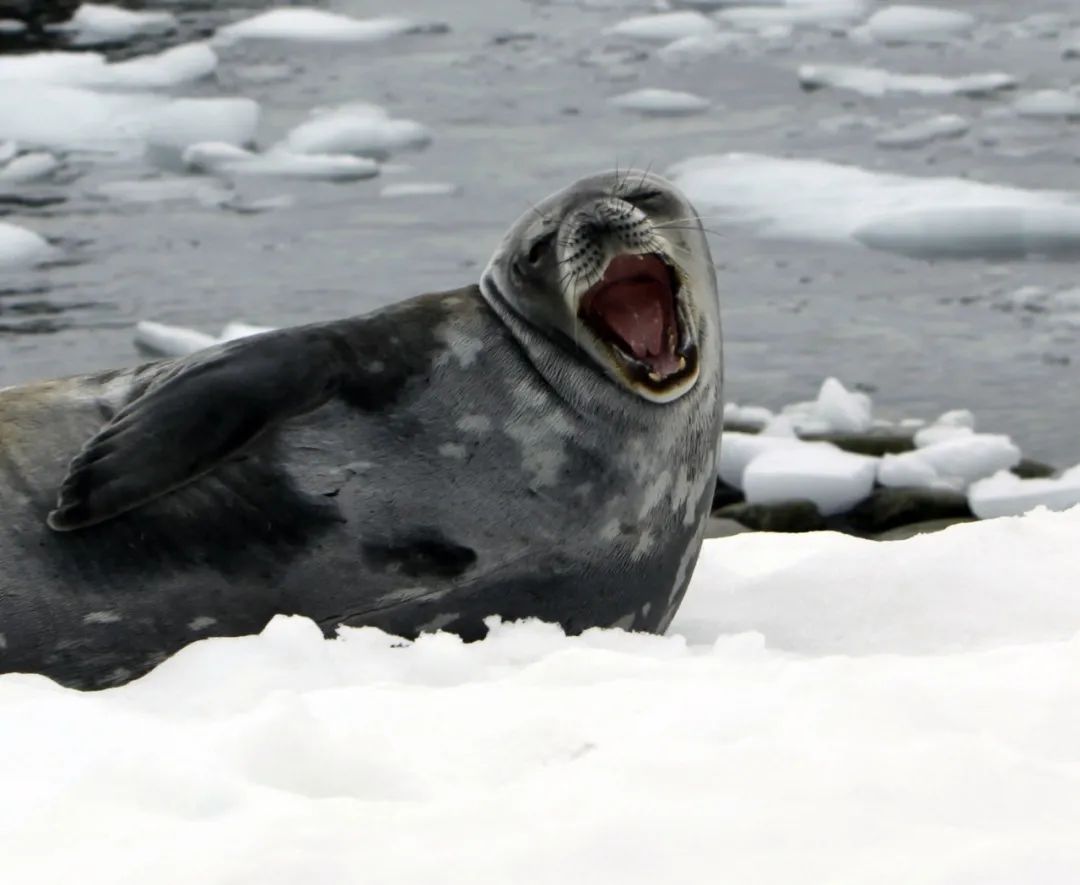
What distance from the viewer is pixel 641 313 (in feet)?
12.0

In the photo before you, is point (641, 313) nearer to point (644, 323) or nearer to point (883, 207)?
point (644, 323)

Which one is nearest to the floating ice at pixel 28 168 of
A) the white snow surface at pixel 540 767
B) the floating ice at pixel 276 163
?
the floating ice at pixel 276 163

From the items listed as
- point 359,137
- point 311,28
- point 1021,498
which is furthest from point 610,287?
point 311,28

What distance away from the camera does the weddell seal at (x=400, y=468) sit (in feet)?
10.8

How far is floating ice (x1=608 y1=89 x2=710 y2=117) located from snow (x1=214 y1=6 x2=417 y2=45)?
3.36m

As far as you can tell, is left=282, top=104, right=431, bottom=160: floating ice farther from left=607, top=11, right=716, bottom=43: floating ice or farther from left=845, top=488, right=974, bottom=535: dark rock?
left=845, top=488, right=974, bottom=535: dark rock

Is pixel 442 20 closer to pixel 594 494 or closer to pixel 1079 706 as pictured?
pixel 594 494

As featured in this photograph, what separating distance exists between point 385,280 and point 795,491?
9.50 feet

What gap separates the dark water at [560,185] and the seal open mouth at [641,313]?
3116mm

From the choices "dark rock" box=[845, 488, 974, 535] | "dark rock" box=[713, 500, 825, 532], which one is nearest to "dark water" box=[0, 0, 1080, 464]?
"dark rock" box=[845, 488, 974, 535]

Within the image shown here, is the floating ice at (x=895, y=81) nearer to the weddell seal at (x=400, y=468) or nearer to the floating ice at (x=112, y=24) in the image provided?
the floating ice at (x=112, y=24)

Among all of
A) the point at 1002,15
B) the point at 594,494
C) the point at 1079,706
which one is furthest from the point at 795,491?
the point at 1002,15

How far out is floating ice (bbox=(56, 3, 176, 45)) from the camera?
14.6 metres

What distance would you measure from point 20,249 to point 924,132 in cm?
494
